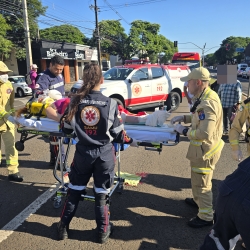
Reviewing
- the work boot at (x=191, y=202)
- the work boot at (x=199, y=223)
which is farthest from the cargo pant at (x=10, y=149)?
the work boot at (x=199, y=223)

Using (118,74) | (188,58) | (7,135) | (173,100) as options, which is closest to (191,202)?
(7,135)

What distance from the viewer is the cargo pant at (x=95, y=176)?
264 centimetres

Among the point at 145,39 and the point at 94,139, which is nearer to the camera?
the point at 94,139

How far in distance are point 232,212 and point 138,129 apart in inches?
75.3

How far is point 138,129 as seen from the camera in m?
3.22

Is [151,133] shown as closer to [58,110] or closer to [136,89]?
[58,110]

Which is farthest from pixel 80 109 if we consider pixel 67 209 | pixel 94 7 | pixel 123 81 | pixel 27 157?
pixel 94 7

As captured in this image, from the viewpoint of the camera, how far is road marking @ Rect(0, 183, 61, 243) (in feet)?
9.91

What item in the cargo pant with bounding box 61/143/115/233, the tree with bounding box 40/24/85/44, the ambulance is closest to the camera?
the cargo pant with bounding box 61/143/115/233

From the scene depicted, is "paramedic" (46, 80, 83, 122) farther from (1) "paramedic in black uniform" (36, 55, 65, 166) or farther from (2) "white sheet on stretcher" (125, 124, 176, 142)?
(1) "paramedic in black uniform" (36, 55, 65, 166)

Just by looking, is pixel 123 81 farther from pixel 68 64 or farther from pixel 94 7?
pixel 68 64

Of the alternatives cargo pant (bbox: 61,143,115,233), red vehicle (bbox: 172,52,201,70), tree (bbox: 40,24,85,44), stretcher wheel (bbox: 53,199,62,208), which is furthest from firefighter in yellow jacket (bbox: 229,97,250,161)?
tree (bbox: 40,24,85,44)

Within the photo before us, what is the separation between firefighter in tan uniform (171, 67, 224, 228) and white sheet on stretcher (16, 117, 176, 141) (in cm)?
17

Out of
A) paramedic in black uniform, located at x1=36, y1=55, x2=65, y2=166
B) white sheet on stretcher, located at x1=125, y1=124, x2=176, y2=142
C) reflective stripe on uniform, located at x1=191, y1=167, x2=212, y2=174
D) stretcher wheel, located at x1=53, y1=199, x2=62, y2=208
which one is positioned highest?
paramedic in black uniform, located at x1=36, y1=55, x2=65, y2=166
